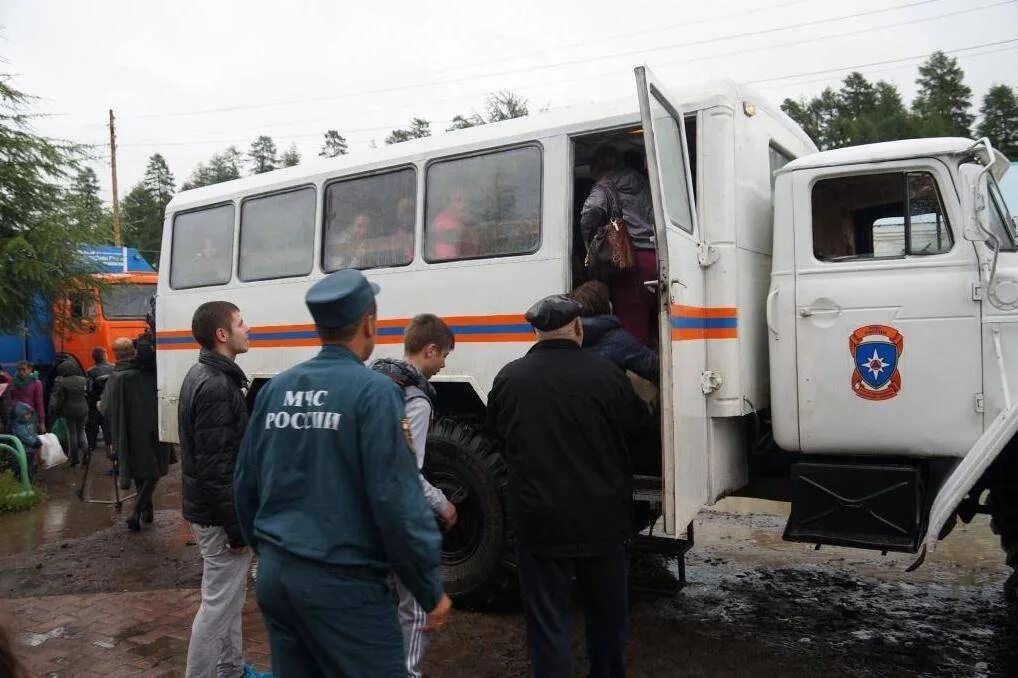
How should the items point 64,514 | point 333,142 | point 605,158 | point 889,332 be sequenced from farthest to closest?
point 333,142, point 64,514, point 605,158, point 889,332

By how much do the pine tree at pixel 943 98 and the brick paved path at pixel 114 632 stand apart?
148 feet

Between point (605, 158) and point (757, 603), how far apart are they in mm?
3164

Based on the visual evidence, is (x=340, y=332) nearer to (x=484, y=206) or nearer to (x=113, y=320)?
(x=484, y=206)

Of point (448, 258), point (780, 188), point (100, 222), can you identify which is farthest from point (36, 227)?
point (780, 188)

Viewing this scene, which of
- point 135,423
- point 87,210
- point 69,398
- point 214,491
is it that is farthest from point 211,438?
point 69,398

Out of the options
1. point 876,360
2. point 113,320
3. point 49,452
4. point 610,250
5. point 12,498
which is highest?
point 610,250

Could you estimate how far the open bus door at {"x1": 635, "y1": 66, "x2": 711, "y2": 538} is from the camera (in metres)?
3.89

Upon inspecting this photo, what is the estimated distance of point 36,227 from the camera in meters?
10.1

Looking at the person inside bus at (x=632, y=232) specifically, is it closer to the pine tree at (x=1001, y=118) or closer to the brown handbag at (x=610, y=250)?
the brown handbag at (x=610, y=250)

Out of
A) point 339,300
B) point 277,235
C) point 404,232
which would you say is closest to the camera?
point 339,300

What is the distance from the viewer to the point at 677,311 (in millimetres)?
4043

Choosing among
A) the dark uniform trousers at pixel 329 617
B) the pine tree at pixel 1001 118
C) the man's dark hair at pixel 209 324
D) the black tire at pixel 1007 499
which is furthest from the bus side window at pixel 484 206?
the pine tree at pixel 1001 118

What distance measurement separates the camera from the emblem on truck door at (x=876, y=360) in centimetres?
432

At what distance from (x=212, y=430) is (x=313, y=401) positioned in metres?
1.58
